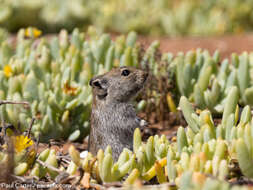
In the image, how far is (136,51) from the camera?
17.4 ft

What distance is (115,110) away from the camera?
13.6 ft

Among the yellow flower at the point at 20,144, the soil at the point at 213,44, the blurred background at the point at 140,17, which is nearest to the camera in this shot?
the yellow flower at the point at 20,144

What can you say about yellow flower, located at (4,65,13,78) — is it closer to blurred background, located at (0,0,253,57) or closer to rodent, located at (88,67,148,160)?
rodent, located at (88,67,148,160)

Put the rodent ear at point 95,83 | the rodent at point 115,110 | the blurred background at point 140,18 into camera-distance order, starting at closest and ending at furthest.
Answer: the rodent at point 115,110 < the rodent ear at point 95,83 < the blurred background at point 140,18

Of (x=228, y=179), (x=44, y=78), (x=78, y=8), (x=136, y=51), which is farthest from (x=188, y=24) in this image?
(x=228, y=179)

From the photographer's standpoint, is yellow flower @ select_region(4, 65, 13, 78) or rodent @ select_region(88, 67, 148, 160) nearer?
rodent @ select_region(88, 67, 148, 160)

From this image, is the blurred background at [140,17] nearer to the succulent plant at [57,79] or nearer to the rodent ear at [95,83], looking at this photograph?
the succulent plant at [57,79]

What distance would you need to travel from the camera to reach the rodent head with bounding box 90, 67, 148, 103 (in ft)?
13.7

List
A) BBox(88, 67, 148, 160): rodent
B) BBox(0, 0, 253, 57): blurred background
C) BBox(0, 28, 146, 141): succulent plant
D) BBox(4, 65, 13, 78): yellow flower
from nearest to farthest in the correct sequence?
BBox(88, 67, 148, 160): rodent, BBox(0, 28, 146, 141): succulent plant, BBox(4, 65, 13, 78): yellow flower, BBox(0, 0, 253, 57): blurred background

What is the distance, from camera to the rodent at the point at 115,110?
390 centimetres

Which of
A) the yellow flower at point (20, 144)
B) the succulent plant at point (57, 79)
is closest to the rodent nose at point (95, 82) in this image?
the succulent plant at point (57, 79)

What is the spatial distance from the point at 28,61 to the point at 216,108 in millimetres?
2168

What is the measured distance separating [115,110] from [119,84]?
291mm

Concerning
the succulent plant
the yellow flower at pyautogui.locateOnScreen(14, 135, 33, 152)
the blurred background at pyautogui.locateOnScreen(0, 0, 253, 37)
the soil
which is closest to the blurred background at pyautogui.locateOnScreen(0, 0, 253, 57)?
the blurred background at pyautogui.locateOnScreen(0, 0, 253, 37)
